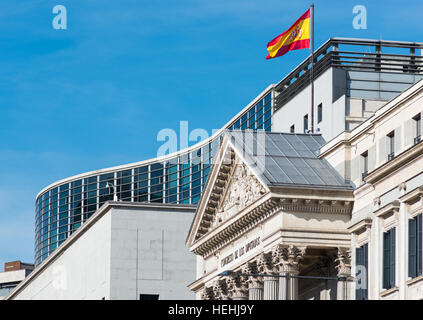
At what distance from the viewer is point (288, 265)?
78000mm

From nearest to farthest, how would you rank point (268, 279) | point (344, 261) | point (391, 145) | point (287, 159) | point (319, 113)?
point (391, 145)
point (344, 261)
point (268, 279)
point (287, 159)
point (319, 113)

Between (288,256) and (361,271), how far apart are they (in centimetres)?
553

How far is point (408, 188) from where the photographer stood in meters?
66.8

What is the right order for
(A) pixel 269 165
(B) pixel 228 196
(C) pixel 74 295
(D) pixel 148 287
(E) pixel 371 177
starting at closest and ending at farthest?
(E) pixel 371 177 → (A) pixel 269 165 → (B) pixel 228 196 → (D) pixel 148 287 → (C) pixel 74 295

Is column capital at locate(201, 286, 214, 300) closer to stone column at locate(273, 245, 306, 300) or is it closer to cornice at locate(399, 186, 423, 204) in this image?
stone column at locate(273, 245, 306, 300)

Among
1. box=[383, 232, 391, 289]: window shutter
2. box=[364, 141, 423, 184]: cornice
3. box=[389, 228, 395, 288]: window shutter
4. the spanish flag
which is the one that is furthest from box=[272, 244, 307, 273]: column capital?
the spanish flag

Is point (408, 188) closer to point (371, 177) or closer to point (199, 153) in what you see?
point (371, 177)

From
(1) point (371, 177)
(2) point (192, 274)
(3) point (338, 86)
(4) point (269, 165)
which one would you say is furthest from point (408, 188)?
(2) point (192, 274)

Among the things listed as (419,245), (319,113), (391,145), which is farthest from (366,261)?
(319,113)

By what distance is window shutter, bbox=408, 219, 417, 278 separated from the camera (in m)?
65.8

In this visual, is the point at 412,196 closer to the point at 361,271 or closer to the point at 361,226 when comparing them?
the point at 361,226

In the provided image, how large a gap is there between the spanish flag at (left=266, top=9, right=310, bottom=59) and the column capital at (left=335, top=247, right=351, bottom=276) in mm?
19320

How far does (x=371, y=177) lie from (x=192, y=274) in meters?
51.3
